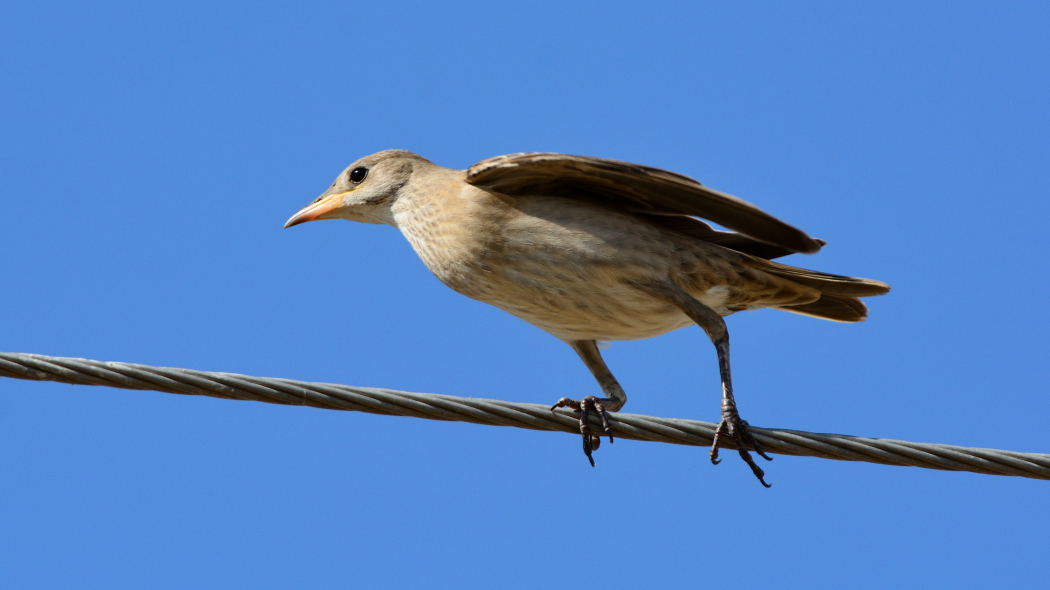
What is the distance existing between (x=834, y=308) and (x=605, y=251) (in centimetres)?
200

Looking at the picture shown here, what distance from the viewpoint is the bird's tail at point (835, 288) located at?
21.2 feet

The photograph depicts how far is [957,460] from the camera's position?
4453mm

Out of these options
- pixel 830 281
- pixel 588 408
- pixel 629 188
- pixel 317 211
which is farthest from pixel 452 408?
pixel 317 211

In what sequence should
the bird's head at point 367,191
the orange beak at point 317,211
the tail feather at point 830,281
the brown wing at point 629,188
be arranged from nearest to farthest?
the brown wing at point 629,188
the tail feather at point 830,281
the bird's head at point 367,191
the orange beak at point 317,211

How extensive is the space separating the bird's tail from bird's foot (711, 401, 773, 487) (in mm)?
1262

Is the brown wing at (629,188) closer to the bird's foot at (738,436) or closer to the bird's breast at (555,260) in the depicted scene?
the bird's breast at (555,260)

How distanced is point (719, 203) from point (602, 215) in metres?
0.75

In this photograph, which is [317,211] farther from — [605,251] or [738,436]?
[738,436]

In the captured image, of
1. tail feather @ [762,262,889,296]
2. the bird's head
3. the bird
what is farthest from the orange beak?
tail feather @ [762,262,889,296]

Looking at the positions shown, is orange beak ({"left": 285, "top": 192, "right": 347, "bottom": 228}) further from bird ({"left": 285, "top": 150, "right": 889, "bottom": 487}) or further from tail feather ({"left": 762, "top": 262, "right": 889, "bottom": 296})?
tail feather ({"left": 762, "top": 262, "right": 889, "bottom": 296})

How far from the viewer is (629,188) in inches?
237

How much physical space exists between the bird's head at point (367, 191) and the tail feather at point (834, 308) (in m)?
2.82

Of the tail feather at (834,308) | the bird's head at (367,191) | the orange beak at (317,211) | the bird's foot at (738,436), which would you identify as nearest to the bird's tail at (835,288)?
the tail feather at (834,308)

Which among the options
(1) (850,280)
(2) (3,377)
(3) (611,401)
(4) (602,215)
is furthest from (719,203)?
(2) (3,377)
